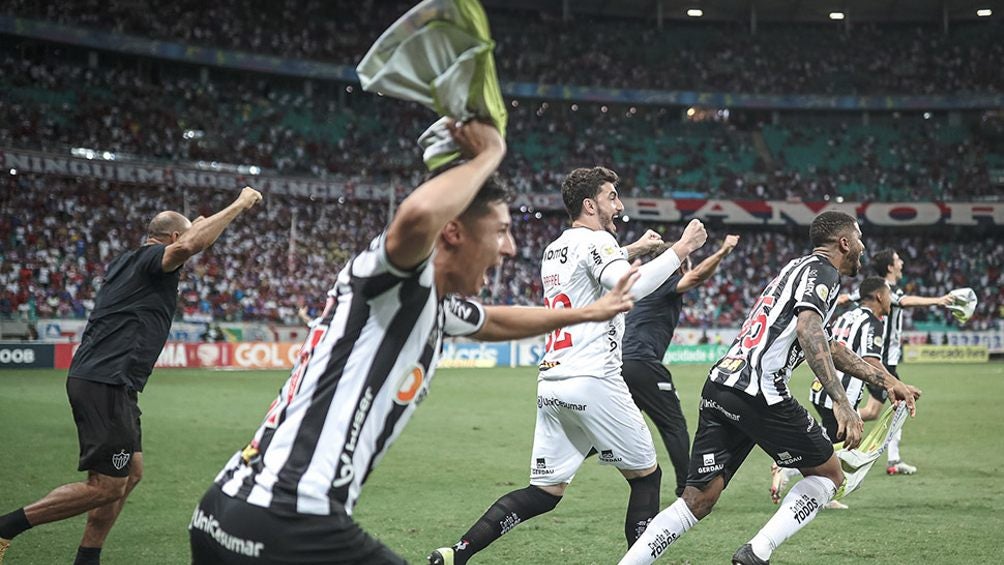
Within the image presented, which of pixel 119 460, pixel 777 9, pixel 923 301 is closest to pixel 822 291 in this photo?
pixel 119 460

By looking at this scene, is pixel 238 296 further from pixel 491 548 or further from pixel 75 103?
pixel 491 548

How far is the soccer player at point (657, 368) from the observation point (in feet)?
27.8

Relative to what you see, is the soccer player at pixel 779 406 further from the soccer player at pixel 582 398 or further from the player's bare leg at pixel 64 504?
the player's bare leg at pixel 64 504

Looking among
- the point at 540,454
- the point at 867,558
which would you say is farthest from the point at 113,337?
the point at 867,558

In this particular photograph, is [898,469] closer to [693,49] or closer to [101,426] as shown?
[101,426]

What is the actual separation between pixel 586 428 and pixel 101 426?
3.00m

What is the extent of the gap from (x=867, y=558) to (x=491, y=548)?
2.70m

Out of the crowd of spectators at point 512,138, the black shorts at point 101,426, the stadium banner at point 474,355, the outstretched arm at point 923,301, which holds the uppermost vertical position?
the crowd of spectators at point 512,138

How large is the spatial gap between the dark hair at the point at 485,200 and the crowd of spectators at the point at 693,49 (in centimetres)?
4846

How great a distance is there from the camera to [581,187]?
6363 mm

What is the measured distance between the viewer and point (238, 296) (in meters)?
35.8

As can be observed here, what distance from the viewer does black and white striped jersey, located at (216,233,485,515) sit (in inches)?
111

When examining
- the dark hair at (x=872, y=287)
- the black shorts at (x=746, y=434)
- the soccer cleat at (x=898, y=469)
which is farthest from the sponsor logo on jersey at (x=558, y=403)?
the soccer cleat at (x=898, y=469)

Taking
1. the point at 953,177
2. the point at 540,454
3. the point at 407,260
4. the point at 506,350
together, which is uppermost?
the point at 953,177
